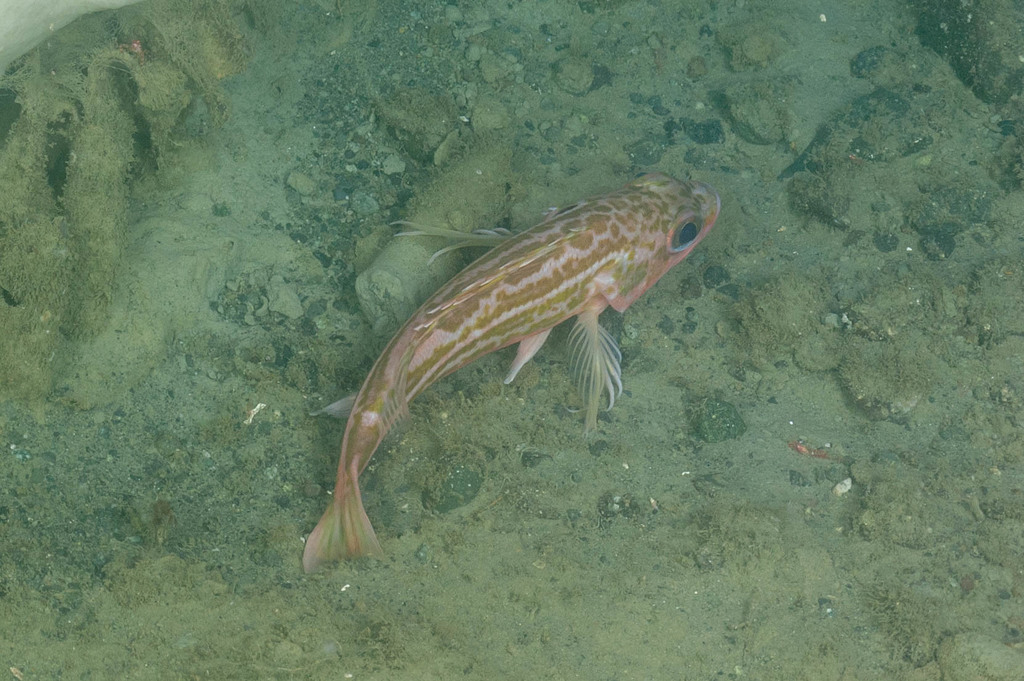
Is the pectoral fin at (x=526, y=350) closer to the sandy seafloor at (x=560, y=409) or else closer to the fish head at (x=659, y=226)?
the sandy seafloor at (x=560, y=409)

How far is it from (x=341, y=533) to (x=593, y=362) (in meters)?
1.84

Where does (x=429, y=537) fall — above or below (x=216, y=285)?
below

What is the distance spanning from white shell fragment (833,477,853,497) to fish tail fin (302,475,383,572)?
2823mm

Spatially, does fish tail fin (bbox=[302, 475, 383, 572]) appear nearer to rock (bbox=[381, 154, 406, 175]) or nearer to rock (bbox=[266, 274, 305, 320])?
rock (bbox=[266, 274, 305, 320])

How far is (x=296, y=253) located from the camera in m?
5.04

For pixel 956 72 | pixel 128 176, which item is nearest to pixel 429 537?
pixel 128 176

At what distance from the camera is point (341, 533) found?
3.99m

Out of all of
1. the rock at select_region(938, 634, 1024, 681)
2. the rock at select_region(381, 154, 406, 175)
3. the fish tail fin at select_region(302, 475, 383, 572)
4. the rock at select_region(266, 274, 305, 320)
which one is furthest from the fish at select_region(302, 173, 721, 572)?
the rock at select_region(938, 634, 1024, 681)

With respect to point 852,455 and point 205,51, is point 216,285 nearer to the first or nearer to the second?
point 205,51

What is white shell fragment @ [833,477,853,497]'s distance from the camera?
177 inches

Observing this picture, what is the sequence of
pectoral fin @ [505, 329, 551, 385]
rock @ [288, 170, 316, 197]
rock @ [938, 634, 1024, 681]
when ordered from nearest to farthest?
rock @ [938, 634, 1024, 681], pectoral fin @ [505, 329, 551, 385], rock @ [288, 170, 316, 197]

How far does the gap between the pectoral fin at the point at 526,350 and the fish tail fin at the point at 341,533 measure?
1266mm

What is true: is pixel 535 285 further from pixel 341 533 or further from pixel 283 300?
pixel 341 533

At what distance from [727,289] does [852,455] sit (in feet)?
4.54
